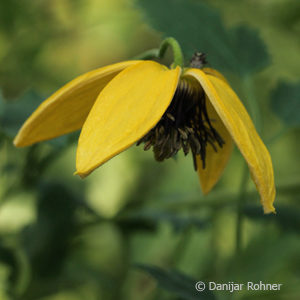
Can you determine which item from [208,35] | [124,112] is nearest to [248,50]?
[208,35]

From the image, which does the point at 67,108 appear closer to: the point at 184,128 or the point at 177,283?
the point at 184,128

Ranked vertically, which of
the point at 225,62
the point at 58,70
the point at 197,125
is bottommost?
the point at 197,125

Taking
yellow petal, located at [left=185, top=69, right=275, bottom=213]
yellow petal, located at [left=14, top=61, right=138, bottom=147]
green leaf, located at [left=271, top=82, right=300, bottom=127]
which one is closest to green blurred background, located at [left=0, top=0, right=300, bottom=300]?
green leaf, located at [left=271, top=82, right=300, bottom=127]

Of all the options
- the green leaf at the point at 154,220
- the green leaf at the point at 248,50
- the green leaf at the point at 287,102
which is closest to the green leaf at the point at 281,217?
the green leaf at the point at 154,220

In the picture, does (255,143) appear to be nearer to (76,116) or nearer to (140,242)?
(76,116)

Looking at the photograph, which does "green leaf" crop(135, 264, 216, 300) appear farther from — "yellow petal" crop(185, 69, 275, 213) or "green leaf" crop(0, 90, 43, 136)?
"green leaf" crop(0, 90, 43, 136)

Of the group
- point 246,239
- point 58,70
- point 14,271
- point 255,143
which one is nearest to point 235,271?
point 255,143

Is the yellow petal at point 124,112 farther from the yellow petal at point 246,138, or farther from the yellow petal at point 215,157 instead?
the yellow petal at point 215,157
